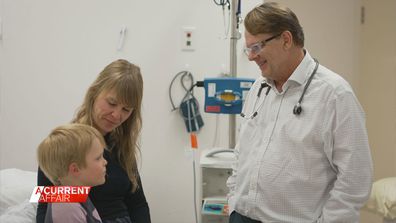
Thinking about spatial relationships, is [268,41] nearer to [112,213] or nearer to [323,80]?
[323,80]

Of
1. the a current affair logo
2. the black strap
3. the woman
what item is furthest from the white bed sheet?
the a current affair logo

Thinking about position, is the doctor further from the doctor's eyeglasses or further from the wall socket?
the wall socket

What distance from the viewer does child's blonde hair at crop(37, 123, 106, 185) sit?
684 mm

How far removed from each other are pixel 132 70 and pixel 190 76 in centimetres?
111

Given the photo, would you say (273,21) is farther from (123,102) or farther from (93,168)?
(93,168)

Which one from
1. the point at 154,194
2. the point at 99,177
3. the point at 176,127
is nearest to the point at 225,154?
the point at 176,127

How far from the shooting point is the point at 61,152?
2.27ft

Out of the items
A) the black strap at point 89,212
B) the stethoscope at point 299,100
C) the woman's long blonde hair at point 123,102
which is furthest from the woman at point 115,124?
the stethoscope at point 299,100

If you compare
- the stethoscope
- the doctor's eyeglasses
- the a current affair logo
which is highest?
the doctor's eyeglasses

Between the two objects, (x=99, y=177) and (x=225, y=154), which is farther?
(x=225, y=154)

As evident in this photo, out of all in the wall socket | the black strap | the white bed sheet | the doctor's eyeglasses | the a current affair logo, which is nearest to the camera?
the a current affair logo

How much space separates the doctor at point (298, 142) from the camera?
3.43 ft

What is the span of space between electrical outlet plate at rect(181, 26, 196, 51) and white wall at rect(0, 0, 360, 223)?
0.03 m

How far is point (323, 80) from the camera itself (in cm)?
111
